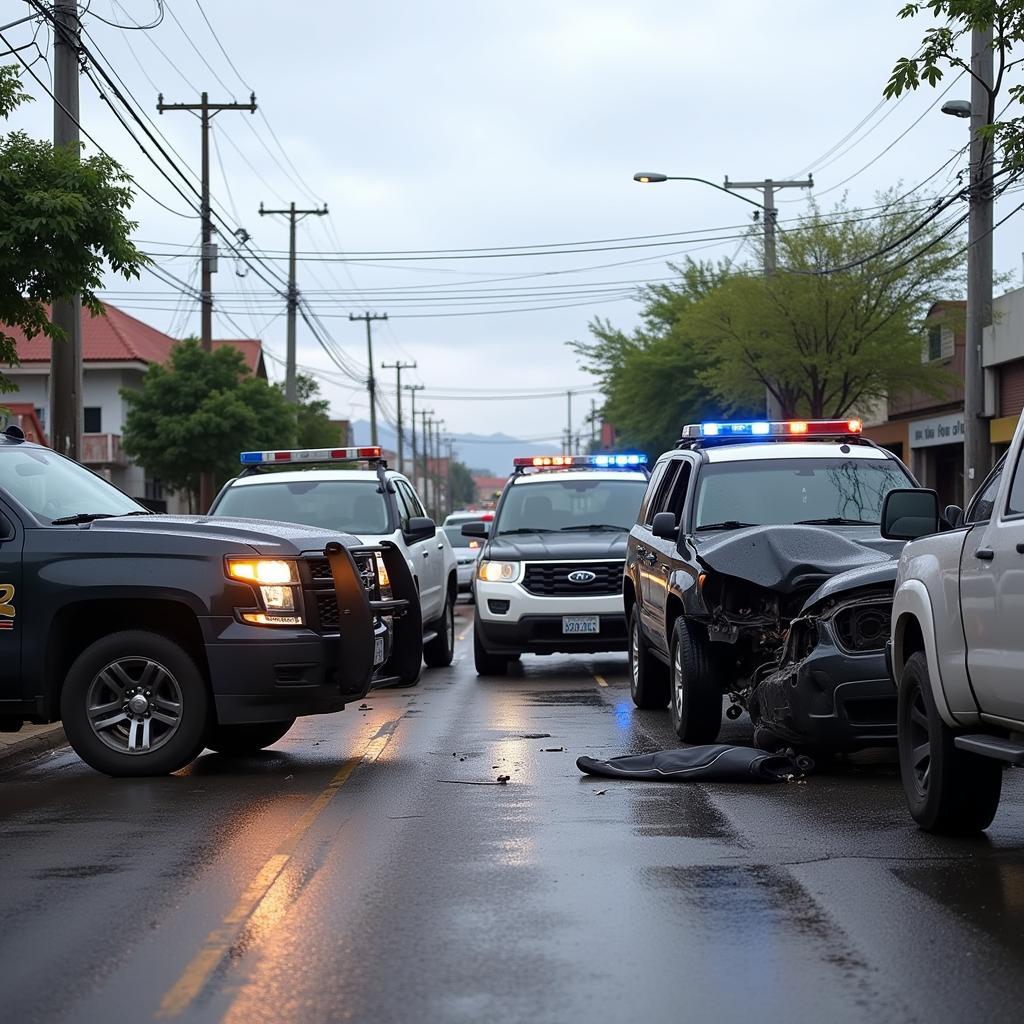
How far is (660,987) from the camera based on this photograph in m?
5.35

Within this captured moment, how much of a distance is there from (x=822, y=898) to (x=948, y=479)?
3933 cm

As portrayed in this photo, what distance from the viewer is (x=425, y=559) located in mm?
17797

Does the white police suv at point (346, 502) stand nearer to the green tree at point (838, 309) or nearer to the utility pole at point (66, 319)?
the utility pole at point (66, 319)

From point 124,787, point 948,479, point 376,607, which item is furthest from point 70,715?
point 948,479

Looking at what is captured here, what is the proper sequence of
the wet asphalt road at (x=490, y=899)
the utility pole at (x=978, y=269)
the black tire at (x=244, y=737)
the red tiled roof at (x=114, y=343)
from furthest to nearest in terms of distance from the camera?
the red tiled roof at (x=114, y=343), the utility pole at (x=978, y=269), the black tire at (x=244, y=737), the wet asphalt road at (x=490, y=899)

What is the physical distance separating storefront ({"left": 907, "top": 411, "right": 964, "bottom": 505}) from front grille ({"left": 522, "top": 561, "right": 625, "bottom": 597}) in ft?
84.1

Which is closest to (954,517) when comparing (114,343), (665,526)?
(665,526)

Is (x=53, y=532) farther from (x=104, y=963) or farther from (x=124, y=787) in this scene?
(x=104, y=963)

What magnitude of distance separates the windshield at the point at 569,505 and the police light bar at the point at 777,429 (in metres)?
5.39

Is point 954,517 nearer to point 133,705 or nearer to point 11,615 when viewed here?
point 133,705

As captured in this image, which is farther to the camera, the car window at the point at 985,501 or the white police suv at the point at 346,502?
the white police suv at the point at 346,502

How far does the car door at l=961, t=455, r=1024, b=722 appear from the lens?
268 inches

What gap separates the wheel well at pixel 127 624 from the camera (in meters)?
10.4

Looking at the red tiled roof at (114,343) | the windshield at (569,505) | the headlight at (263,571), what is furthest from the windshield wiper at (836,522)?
the red tiled roof at (114,343)
